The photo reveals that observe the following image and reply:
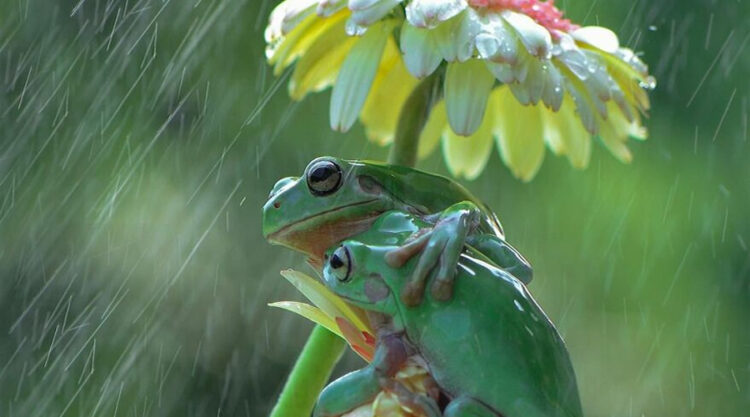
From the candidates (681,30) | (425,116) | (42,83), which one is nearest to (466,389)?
(425,116)

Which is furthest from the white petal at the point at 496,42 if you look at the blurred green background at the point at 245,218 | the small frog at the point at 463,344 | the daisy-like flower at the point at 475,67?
the blurred green background at the point at 245,218

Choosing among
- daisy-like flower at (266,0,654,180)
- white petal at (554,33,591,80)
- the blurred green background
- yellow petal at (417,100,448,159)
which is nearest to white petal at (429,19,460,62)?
daisy-like flower at (266,0,654,180)

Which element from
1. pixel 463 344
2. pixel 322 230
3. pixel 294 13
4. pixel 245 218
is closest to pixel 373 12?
pixel 294 13

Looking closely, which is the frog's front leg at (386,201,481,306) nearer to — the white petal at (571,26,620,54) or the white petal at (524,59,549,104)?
the white petal at (524,59,549,104)

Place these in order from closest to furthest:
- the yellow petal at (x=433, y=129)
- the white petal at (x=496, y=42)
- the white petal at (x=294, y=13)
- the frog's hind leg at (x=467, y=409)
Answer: the frog's hind leg at (x=467, y=409) → the white petal at (x=496, y=42) → the white petal at (x=294, y=13) → the yellow petal at (x=433, y=129)

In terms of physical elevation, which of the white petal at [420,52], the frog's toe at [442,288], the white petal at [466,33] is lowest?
the frog's toe at [442,288]

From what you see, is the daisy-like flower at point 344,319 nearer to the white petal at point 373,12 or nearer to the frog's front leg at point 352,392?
the frog's front leg at point 352,392
